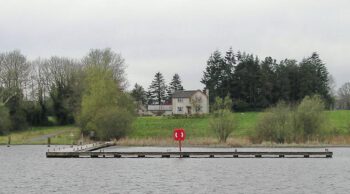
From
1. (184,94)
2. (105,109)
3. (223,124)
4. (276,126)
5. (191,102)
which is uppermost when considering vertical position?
(184,94)

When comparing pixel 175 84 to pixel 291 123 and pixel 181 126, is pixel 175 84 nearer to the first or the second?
pixel 181 126

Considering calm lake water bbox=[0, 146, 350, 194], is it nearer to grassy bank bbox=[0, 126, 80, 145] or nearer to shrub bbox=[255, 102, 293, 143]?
shrub bbox=[255, 102, 293, 143]

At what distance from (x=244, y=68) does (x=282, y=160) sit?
71451mm

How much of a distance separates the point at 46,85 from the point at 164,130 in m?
25.2

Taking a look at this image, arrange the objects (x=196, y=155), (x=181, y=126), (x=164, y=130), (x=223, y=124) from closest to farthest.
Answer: (x=196, y=155) < (x=223, y=124) < (x=164, y=130) < (x=181, y=126)

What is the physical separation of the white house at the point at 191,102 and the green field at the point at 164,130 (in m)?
14.4

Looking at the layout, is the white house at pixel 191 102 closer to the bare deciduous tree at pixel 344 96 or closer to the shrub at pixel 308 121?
the shrub at pixel 308 121

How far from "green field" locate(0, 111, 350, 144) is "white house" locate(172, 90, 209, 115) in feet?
47.2

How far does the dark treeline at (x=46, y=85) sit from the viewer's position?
90625 millimetres

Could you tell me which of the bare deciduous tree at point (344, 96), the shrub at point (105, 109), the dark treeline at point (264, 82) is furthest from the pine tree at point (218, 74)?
the bare deciduous tree at point (344, 96)

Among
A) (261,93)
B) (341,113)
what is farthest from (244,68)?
(341,113)

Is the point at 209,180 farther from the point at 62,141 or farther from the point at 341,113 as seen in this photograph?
the point at 341,113

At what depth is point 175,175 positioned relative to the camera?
118ft

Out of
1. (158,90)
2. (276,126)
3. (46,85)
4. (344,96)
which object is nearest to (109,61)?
(46,85)
